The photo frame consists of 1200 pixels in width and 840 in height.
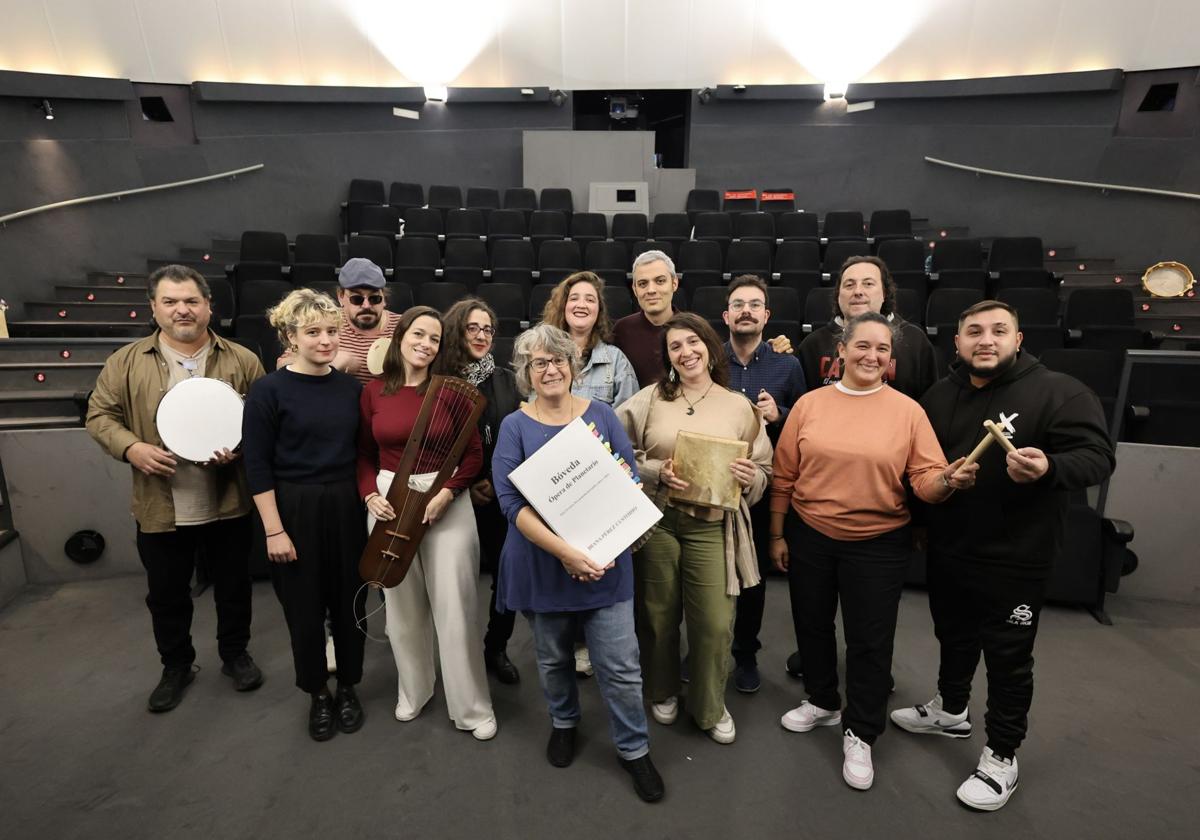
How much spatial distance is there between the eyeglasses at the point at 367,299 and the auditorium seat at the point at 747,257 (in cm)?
358

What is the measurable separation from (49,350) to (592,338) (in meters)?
3.27

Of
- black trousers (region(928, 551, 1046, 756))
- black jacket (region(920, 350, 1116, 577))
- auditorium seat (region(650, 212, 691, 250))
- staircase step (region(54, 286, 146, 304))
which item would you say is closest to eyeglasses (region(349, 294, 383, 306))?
black jacket (region(920, 350, 1116, 577))

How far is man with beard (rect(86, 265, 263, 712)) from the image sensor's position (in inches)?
74.5

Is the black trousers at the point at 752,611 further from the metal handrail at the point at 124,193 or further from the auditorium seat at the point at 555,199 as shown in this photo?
the metal handrail at the point at 124,193

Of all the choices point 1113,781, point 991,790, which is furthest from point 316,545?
point 1113,781

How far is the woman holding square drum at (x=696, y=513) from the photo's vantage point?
173 centimetres

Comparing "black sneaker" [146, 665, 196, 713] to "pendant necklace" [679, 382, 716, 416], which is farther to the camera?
"black sneaker" [146, 665, 196, 713]

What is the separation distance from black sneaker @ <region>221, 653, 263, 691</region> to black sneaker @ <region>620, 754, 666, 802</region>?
139 centimetres

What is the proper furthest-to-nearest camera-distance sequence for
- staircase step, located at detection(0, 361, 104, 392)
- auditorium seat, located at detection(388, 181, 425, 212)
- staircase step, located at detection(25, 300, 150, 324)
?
auditorium seat, located at detection(388, 181, 425, 212) → staircase step, located at detection(25, 300, 150, 324) → staircase step, located at detection(0, 361, 104, 392)

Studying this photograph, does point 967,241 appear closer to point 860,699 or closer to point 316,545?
point 860,699

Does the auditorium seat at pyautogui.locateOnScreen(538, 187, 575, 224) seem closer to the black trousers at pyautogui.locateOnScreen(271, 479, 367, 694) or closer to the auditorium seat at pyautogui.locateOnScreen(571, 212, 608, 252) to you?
the auditorium seat at pyautogui.locateOnScreen(571, 212, 608, 252)

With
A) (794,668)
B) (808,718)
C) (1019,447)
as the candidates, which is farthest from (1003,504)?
(794,668)

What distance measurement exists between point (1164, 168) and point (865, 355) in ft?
23.9

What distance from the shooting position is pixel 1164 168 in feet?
20.2
